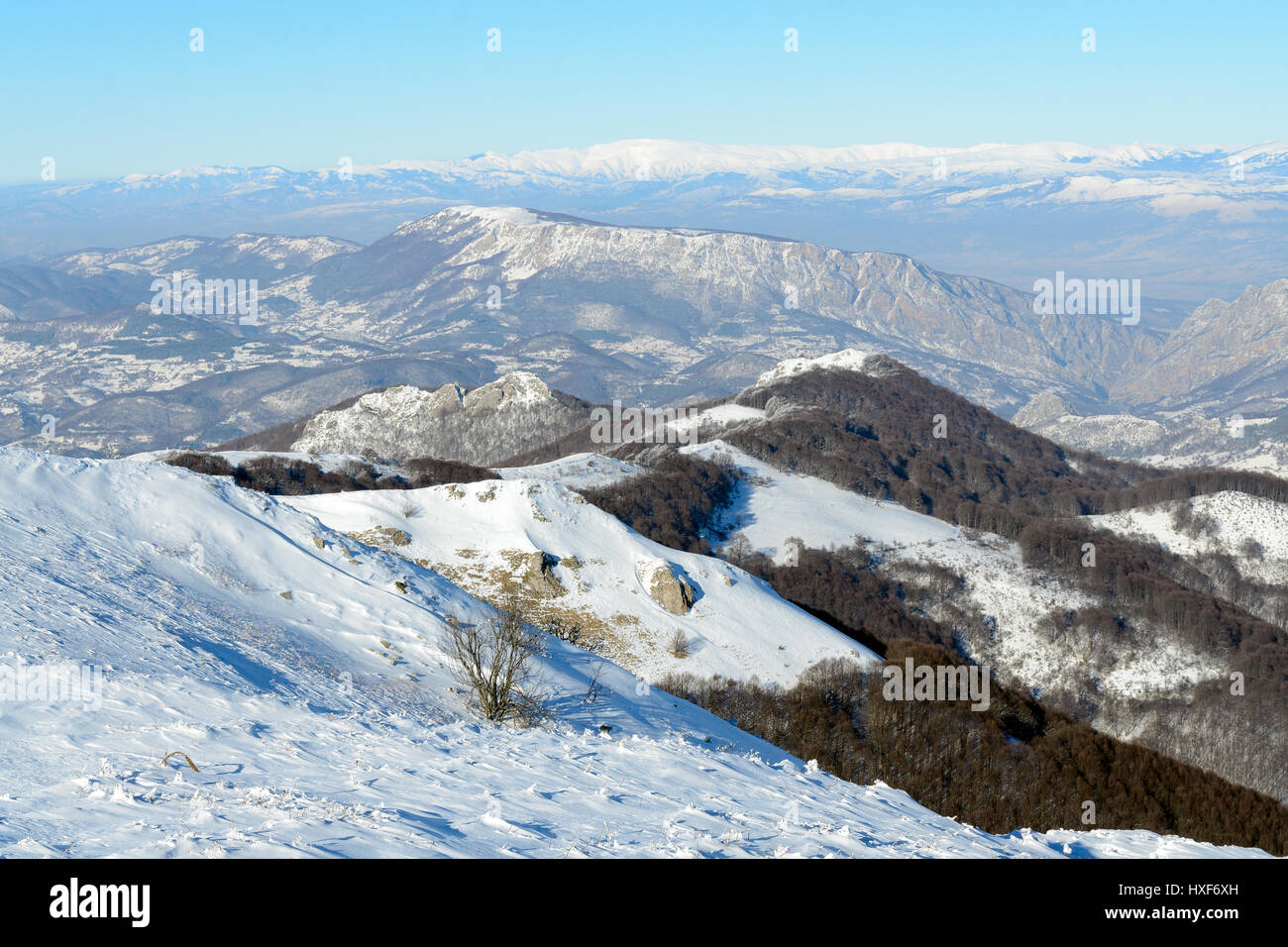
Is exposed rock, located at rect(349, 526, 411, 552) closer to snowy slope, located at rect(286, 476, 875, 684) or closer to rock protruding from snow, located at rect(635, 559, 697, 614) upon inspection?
snowy slope, located at rect(286, 476, 875, 684)

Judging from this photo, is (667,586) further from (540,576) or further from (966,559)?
(966,559)

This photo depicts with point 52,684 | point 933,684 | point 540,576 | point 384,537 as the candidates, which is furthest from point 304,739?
point 933,684

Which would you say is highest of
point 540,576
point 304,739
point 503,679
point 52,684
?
point 52,684

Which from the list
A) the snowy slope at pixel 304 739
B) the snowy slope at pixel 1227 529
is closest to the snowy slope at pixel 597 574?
the snowy slope at pixel 304 739

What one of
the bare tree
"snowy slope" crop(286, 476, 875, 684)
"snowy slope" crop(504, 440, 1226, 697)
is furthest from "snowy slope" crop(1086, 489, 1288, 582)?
the bare tree
